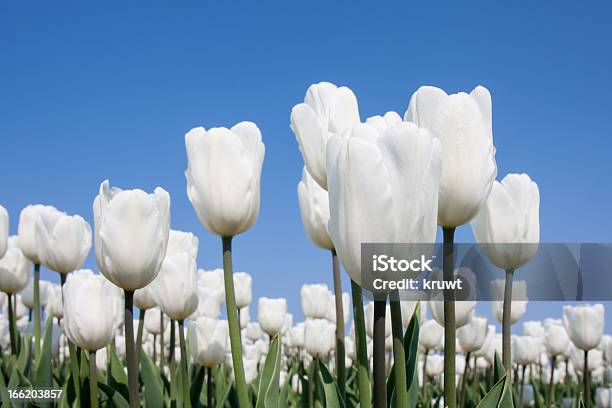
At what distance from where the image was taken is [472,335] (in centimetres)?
489

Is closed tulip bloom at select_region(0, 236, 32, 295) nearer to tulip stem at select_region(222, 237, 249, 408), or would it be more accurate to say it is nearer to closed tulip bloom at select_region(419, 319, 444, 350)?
closed tulip bloom at select_region(419, 319, 444, 350)

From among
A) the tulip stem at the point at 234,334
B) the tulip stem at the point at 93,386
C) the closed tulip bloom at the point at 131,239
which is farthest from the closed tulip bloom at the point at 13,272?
the tulip stem at the point at 234,334

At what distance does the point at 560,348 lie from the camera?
6.48 metres

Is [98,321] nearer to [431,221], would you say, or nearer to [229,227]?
[229,227]

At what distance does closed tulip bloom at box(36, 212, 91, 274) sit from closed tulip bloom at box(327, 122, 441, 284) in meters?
2.54

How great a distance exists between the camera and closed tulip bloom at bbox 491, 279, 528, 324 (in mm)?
3926

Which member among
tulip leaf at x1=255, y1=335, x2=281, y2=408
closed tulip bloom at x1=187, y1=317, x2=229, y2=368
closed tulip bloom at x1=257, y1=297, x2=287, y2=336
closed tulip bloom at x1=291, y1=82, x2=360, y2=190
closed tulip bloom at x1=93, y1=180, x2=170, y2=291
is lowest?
tulip leaf at x1=255, y1=335, x2=281, y2=408

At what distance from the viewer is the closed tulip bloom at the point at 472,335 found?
4.86 meters

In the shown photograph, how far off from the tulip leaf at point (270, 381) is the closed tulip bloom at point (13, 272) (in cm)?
329

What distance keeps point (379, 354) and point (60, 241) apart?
2581mm

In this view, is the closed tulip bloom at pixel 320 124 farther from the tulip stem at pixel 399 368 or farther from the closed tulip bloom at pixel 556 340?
the closed tulip bloom at pixel 556 340

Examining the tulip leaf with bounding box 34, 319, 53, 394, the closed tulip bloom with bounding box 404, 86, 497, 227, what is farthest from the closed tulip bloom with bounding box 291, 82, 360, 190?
the tulip leaf with bounding box 34, 319, 53, 394

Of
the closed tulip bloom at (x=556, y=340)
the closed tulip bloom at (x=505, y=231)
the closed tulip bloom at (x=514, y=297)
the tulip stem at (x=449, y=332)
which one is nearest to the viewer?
the tulip stem at (x=449, y=332)

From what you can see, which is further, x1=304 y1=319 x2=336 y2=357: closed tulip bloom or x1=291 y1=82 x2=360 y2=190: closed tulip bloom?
x1=304 y1=319 x2=336 y2=357: closed tulip bloom
